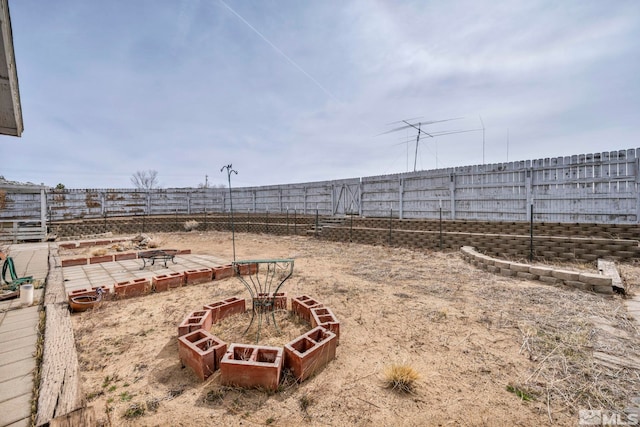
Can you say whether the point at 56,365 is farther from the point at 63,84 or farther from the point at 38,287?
the point at 63,84

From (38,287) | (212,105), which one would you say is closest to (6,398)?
(38,287)

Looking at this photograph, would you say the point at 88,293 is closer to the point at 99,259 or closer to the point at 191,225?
the point at 99,259

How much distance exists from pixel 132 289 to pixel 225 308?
2202 millimetres

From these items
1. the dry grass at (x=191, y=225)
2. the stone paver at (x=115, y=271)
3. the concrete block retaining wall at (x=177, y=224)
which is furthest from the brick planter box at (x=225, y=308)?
the dry grass at (x=191, y=225)

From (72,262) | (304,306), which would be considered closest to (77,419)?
Answer: (304,306)

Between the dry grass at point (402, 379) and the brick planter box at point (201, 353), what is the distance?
1.55 m

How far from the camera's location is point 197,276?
5277mm

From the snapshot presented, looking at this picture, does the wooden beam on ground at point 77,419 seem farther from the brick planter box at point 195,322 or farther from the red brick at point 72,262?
the red brick at point 72,262

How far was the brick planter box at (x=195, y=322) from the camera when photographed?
2807mm

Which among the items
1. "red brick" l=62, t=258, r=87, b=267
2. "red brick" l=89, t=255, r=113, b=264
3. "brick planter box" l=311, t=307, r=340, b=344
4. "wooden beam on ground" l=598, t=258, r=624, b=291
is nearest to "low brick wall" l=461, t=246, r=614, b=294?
"wooden beam on ground" l=598, t=258, r=624, b=291

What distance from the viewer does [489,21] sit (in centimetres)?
583

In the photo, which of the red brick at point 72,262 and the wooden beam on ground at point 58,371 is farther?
the red brick at point 72,262

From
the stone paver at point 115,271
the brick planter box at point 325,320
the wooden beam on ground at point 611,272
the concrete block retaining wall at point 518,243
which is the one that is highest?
the concrete block retaining wall at point 518,243

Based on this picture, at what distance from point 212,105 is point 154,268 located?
8.94 metres
